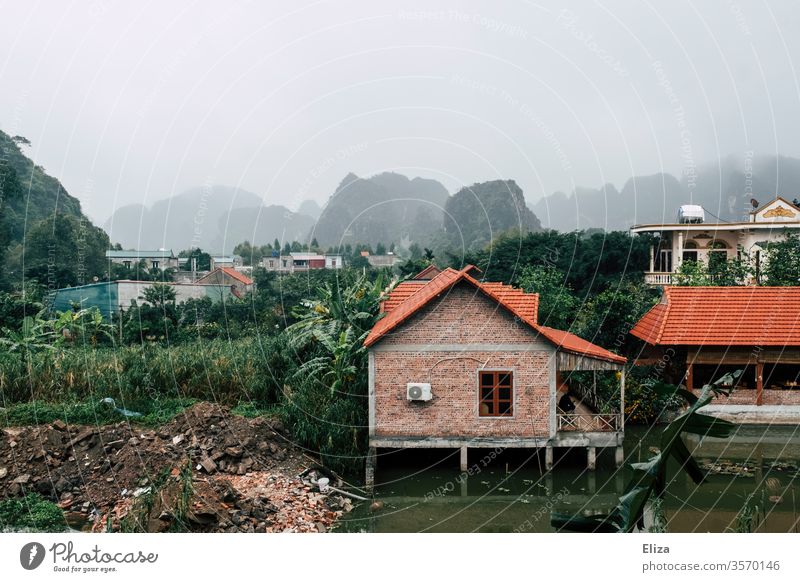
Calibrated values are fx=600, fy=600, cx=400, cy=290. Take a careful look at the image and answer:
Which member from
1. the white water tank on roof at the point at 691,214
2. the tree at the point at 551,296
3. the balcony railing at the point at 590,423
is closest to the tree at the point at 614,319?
the tree at the point at 551,296

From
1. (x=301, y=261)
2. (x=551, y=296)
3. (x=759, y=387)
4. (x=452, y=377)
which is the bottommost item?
→ (x=759, y=387)

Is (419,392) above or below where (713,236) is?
below

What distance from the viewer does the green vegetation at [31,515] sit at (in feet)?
22.9

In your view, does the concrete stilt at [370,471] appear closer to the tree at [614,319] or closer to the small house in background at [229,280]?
the tree at [614,319]

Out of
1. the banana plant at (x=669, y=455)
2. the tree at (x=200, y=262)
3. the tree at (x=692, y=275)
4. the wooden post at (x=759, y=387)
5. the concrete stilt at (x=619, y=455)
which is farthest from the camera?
the tree at (x=200, y=262)

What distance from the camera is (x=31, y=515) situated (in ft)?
23.7

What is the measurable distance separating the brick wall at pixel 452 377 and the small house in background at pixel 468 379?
0.01 metres

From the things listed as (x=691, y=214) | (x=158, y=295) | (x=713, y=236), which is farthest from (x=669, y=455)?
(x=158, y=295)

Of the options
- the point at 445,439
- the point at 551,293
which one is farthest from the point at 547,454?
the point at 551,293

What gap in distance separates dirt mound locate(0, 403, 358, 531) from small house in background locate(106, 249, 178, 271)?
1591 cm

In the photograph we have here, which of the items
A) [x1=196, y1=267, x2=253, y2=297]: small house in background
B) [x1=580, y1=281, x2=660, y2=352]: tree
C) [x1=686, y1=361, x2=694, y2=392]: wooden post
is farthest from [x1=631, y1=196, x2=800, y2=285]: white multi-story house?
[x1=196, y1=267, x2=253, y2=297]: small house in background

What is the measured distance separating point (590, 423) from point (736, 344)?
Answer: 348cm

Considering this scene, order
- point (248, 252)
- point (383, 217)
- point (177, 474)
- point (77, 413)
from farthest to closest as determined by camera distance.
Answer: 1. point (383, 217)
2. point (248, 252)
3. point (77, 413)
4. point (177, 474)

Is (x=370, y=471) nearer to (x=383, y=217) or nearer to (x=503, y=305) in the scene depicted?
(x=503, y=305)
